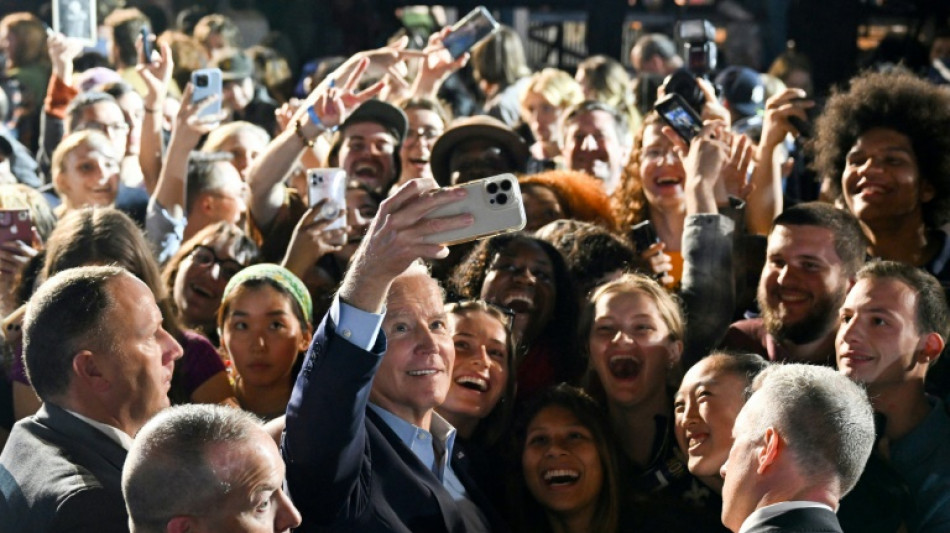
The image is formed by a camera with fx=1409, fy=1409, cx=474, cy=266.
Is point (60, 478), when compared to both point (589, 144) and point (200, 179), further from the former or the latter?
point (589, 144)

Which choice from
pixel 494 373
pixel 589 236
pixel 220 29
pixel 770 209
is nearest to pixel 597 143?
pixel 770 209

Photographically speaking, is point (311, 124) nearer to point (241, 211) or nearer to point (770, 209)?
point (241, 211)

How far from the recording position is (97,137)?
6332mm

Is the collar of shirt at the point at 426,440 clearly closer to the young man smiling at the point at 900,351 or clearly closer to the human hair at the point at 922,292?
the young man smiling at the point at 900,351

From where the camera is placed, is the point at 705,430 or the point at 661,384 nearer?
the point at 705,430

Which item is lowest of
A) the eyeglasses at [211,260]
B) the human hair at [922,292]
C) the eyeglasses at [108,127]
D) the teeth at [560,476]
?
the teeth at [560,476]

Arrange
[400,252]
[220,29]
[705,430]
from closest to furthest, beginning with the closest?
[400,252] → [705,430] → [220,29]

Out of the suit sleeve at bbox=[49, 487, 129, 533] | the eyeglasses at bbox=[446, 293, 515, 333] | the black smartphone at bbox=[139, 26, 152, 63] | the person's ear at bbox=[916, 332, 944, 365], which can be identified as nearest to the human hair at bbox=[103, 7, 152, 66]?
the black smartphone at bbox=[139, 26, 152, 63]

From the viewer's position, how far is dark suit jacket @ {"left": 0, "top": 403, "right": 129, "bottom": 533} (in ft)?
9.76

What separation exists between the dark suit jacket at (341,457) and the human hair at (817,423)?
0.81m

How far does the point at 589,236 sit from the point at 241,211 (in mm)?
1684

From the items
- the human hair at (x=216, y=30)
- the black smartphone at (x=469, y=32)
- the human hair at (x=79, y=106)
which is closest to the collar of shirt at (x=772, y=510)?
the black smartphone at (x=469, y=32)

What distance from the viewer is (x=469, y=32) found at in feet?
22.3

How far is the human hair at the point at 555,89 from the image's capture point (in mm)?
7500
